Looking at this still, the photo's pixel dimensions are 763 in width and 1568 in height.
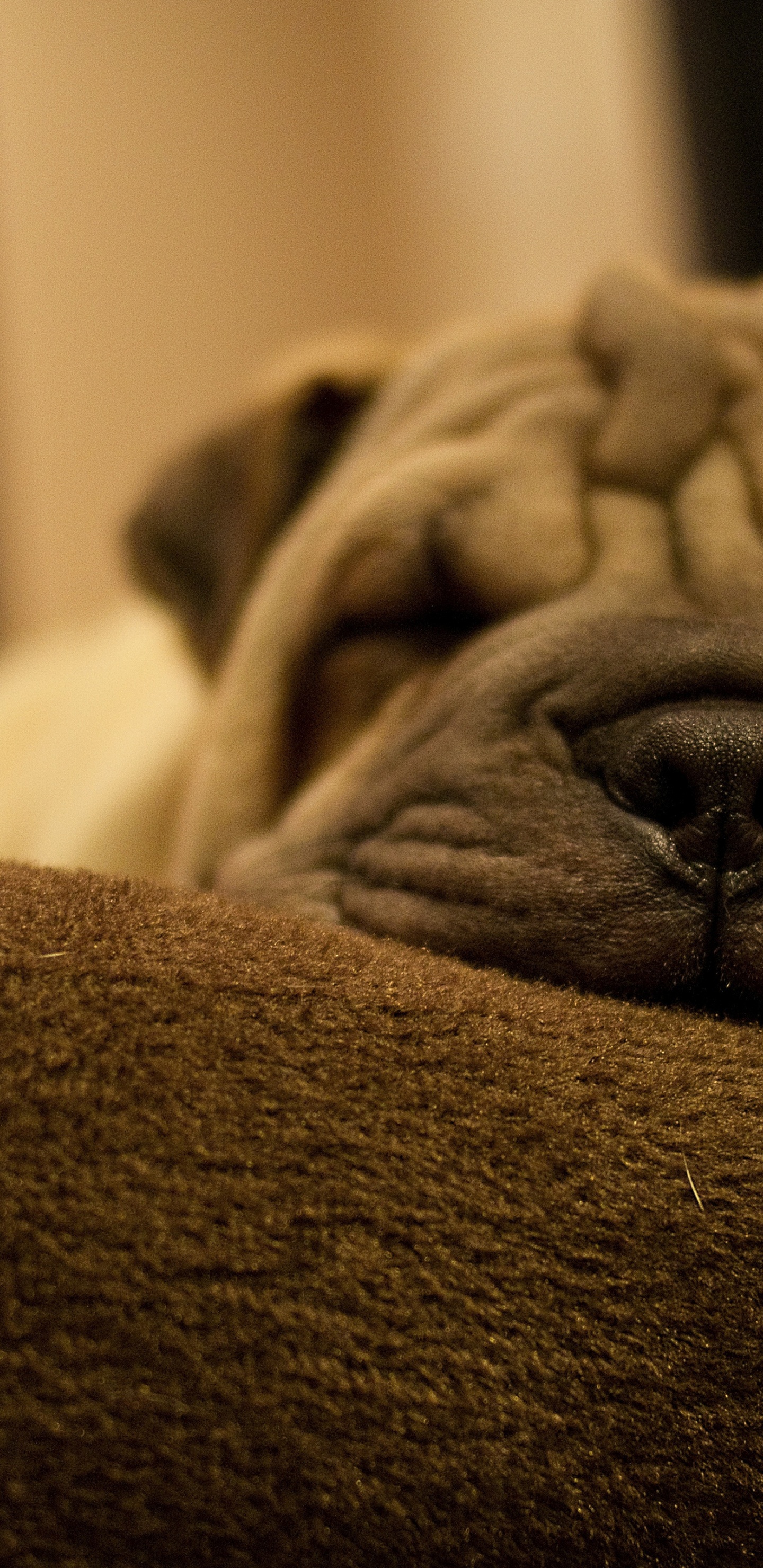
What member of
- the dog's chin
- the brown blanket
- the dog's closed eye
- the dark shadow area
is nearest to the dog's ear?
the dog's closed eye

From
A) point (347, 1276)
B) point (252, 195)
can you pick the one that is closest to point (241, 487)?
point (347, 1276)

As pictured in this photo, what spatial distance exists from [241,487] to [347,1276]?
1168 millimetres

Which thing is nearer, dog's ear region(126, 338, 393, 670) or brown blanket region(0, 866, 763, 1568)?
brown blanket region(0, 866, 763, 1568)

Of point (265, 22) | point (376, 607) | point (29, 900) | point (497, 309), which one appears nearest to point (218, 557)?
point (376, 607)

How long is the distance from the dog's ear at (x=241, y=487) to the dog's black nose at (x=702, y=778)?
77 centimetres

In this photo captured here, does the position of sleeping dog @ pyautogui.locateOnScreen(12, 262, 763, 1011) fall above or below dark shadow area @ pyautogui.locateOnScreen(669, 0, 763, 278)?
below

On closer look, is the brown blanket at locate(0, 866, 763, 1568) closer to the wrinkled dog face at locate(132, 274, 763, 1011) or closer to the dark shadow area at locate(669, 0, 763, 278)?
the wrinkled dog face at locate(132, 274, 763, 1011)

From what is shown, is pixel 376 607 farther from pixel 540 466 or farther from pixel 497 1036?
pixel 497 1036

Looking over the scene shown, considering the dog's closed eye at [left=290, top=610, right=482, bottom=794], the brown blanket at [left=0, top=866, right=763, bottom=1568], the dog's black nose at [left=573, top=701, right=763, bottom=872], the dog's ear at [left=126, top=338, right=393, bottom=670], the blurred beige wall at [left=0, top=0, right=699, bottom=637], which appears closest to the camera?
the brown blanket at [left=0, top=866, right=763, bottom=1568]

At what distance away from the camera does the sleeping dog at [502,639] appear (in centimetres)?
76

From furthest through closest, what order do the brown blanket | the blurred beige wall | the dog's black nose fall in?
the blurred beige wall → the dog's black nose → the brown blanket

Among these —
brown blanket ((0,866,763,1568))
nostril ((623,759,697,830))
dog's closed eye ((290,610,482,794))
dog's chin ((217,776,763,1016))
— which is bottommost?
brown blanket ((0,866,763,1568))

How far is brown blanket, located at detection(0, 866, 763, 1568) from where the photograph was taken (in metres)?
0.48

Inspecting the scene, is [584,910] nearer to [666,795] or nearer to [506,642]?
[666,795]
